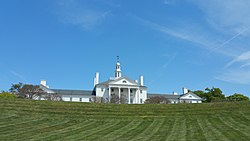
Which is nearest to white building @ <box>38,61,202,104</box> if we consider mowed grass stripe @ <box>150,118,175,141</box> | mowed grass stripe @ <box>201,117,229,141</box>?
mowed grass stripe @ <box>150,118,175,141</box>

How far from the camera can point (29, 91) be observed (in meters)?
43.2

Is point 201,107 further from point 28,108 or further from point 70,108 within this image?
point 28,108

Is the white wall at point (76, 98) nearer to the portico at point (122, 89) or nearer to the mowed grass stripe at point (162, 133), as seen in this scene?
the portico at point (122, 89)

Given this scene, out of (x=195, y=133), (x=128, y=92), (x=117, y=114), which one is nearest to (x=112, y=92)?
(x=128, y=92)

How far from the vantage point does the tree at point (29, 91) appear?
42.5 metres

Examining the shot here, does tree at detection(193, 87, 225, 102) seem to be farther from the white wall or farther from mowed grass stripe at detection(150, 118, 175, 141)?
mowed grass stripe at detection(150, 118, 175, 141)

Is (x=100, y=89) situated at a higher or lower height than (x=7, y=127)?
higher

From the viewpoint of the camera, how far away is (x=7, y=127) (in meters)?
14.6

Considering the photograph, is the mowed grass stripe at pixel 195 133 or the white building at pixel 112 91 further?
the white building at pixel 112 91

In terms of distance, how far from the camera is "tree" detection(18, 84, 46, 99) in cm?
4247

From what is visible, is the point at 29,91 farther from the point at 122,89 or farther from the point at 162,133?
the point at 162,133

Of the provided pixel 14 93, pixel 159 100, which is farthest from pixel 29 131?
pixel 159 100

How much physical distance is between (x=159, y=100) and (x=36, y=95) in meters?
24.8

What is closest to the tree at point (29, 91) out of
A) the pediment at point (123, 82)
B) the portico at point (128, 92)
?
the portico at point (128, 92)
